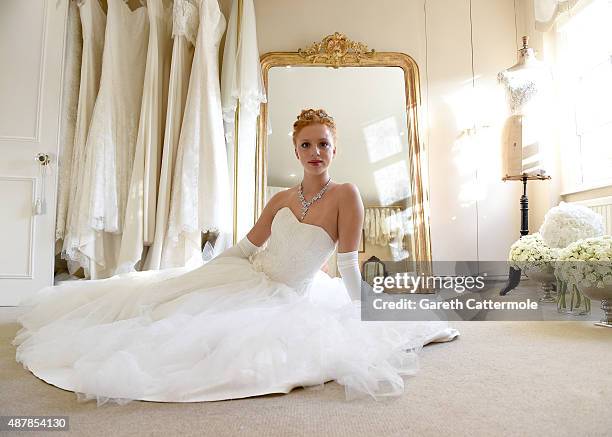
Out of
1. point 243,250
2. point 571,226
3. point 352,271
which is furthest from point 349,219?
point 571,226

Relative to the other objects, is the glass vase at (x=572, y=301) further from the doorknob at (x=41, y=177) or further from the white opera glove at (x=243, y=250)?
A: the doorknob at (x=41, y=177)

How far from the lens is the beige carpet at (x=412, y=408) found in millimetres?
936

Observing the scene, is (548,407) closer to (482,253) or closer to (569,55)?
(482,253)

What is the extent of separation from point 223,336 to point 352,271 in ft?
1.77

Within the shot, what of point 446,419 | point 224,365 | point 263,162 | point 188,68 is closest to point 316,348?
point 224,365

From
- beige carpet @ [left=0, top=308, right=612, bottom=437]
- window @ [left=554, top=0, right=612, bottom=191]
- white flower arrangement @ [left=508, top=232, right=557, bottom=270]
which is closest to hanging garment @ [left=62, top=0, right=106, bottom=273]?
beige carpet @ [left=0, top=308, right=612, bottom=437]

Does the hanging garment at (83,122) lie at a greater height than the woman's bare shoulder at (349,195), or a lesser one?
greater

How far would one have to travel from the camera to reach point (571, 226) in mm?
2283

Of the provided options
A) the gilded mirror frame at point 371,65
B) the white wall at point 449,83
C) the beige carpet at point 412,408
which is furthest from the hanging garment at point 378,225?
the beige carpet at point 412,408

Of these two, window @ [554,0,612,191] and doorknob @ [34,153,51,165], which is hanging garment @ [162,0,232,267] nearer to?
doorknob @ [34,153,51,165]

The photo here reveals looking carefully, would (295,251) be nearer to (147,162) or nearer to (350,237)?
(350,237)

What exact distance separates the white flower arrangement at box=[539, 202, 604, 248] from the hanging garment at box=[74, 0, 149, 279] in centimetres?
261

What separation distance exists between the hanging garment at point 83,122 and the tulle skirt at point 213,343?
Answer: 1.31 meters

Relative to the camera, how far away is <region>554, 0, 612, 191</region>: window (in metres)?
3.09
